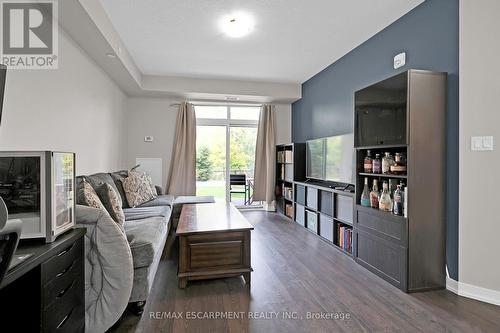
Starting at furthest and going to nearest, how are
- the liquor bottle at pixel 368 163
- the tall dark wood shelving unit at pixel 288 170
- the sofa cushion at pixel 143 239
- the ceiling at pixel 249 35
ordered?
the tall dark wood shelving unit at pixel 288 170 < the liquor bottle at pixel 368 163 < the ceiling at pixel 249 35 < the sofa cushion at pixel 143 239

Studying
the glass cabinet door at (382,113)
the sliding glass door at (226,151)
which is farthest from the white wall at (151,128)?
the glass cabinet door at (382,113)

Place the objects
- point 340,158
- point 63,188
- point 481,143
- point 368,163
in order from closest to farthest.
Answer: point 63,188 → point 481,143 → point 368,163 → point 340,158

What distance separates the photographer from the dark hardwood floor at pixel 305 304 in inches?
71.2

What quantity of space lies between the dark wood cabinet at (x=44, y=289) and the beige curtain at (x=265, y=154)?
15.1 feet

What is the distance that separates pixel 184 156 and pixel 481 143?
4687 mm

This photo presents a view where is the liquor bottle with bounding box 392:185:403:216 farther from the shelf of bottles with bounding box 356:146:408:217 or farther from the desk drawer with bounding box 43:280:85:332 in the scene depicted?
the desk drawer with bounding box 43:280:85:332

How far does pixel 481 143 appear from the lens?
7.00ft

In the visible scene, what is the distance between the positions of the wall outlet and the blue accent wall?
128mm

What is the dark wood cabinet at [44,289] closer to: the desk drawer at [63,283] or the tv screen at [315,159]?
the desk drawer at [63,283]

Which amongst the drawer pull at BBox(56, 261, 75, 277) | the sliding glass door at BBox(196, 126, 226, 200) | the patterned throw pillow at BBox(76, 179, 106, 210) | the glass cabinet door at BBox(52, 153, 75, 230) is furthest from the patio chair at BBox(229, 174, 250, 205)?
the drawer pull at BBox(56, 261, 75, 277)

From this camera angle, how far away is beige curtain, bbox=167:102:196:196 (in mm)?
5535

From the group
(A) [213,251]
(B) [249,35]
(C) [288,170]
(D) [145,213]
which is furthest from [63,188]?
(C) [288,170]

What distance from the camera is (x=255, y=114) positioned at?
19.9ft

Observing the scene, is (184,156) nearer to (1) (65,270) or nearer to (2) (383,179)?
(2) (383,179)
